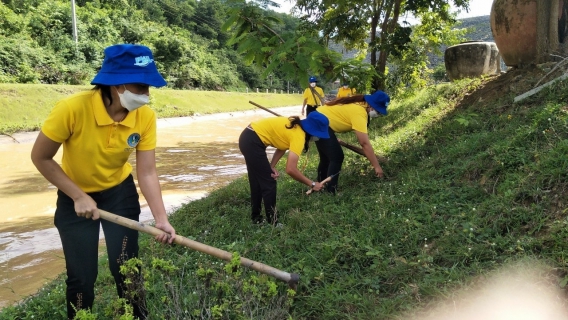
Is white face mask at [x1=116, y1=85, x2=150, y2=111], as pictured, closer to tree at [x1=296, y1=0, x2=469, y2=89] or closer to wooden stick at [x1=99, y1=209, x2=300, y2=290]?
wooden stick at [x1=99, y1=209, x2=300, y2=290]

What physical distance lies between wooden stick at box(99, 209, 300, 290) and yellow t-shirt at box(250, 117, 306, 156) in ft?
5.21

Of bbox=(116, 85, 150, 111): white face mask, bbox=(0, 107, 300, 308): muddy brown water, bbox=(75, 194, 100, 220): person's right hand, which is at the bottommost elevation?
bbox=(0, 107, 300, 308): muddy brown water

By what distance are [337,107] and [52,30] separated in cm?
2648

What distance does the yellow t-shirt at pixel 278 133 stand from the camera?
164 inches

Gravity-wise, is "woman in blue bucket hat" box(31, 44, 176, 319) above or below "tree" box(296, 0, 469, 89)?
below

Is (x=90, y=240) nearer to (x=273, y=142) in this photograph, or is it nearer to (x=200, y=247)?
(x=200, y=247)

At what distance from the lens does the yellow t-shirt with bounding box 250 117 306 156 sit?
4.17 m

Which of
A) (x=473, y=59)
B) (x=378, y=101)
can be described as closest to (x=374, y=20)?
(x=473, y=59)

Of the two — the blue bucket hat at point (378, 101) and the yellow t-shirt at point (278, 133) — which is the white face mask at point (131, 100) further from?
the blue bucket hat at point (378, 101)

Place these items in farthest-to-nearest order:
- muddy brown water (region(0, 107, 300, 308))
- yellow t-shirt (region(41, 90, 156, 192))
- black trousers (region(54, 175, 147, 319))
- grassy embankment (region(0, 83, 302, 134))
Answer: grassy embankment (region(0, 83, 302, 134)) → muddy brown water (region(0, 107, 300, 308)) → black trousers (region(54, 175, 147, 319)) → yellow t-shirt (region(41, 90, 156, 192))

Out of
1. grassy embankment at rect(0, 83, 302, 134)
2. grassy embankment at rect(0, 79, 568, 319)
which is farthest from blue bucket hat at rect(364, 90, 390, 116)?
grassy embankment at rect(0, 83, 302, 134)

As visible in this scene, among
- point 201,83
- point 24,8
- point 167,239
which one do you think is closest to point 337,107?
point 167,239

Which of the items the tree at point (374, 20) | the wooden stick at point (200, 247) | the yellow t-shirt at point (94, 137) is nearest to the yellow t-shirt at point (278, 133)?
the wooden stick at point (200, 247)

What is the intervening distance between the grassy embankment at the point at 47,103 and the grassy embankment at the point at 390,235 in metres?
11.4
